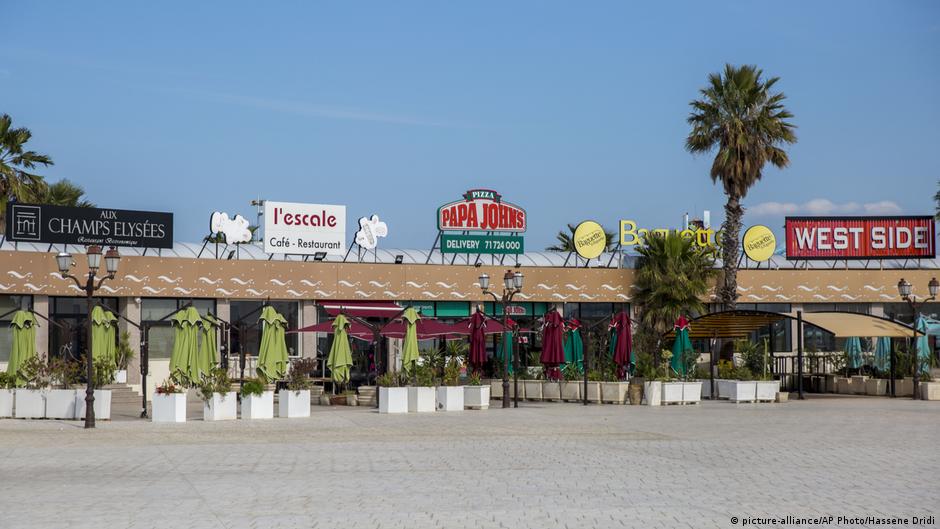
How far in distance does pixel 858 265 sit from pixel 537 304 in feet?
50.5

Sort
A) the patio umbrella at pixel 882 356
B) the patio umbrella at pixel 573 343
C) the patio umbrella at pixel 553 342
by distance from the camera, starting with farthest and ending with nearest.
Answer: the patio umbrella at pixel 882 356 < the patio umbrella at pixel 573 343 < the patio umbrella at pixel 553 342

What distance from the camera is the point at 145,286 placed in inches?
1586

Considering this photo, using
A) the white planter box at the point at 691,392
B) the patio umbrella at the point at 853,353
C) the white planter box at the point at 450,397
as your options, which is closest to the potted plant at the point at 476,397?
the white planter box at the point at 450,397

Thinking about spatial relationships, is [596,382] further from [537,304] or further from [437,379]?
[537,304]

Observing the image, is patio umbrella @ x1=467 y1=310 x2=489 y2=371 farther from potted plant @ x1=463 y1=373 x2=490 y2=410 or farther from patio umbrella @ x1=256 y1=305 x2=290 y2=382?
patio umbrella @ x1=256 y1=305 x2=290 y2=382

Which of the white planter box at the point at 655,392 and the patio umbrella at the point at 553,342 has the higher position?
the patio umbrella at the point at 553,342

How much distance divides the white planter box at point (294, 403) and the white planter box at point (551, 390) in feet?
30.9

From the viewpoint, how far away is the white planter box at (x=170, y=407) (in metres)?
25.2

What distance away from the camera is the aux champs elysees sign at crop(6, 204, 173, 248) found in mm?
38781

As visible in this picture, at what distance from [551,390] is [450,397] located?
561 centimetres

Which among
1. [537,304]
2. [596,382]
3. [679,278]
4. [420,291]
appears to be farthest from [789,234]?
[596,382]

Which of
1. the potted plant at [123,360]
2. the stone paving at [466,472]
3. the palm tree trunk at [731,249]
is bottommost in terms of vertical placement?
the stone paving at [466,472]

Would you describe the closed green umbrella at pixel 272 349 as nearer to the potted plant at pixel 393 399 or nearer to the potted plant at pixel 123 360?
the potted plant at pixel 393 399

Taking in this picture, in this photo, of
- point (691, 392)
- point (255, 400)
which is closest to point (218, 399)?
point (255, 400)
